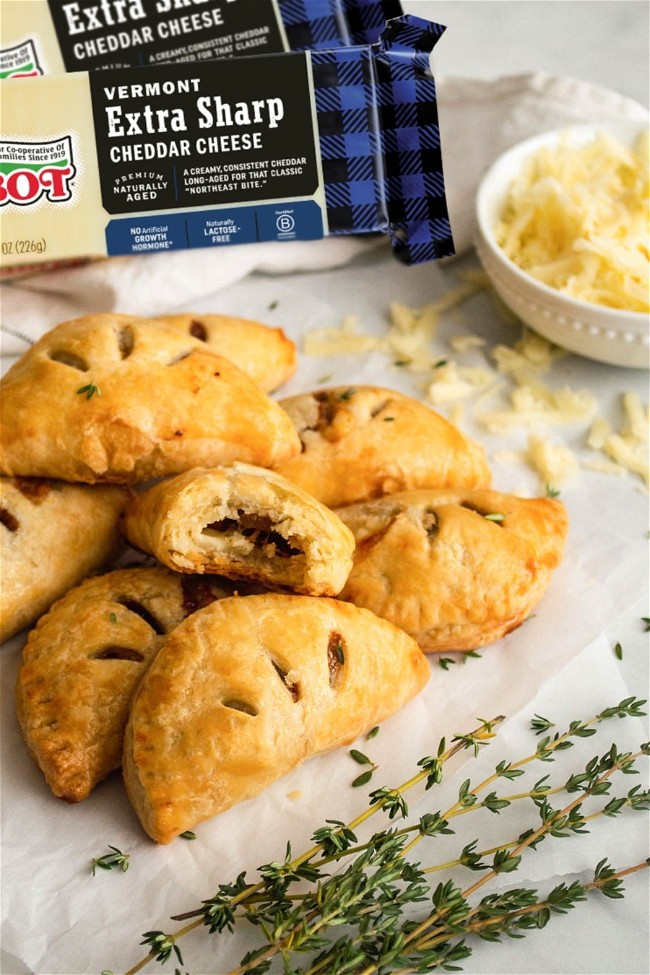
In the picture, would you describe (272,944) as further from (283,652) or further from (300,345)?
(300,345)

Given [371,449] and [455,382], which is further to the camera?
[455,382]

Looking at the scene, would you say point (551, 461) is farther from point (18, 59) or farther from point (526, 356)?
point (18, 59)

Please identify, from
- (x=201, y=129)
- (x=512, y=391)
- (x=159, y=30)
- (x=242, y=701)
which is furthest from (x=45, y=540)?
(x=159, y=30)

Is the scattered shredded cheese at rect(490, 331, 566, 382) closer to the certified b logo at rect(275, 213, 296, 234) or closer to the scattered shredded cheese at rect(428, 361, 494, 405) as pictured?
the scattered shredded cheese at rect(428, 361, 494, 405)

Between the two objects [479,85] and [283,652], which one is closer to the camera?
[283,652]

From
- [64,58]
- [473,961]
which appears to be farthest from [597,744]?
[64,58]

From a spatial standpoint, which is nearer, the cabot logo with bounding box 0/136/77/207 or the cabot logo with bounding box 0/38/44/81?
the cabot logo with bounding box 0/136/77/207

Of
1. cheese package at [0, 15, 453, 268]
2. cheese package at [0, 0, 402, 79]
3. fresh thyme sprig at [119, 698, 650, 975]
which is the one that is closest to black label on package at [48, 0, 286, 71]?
cheese package at [0, 0, 402, 79]
